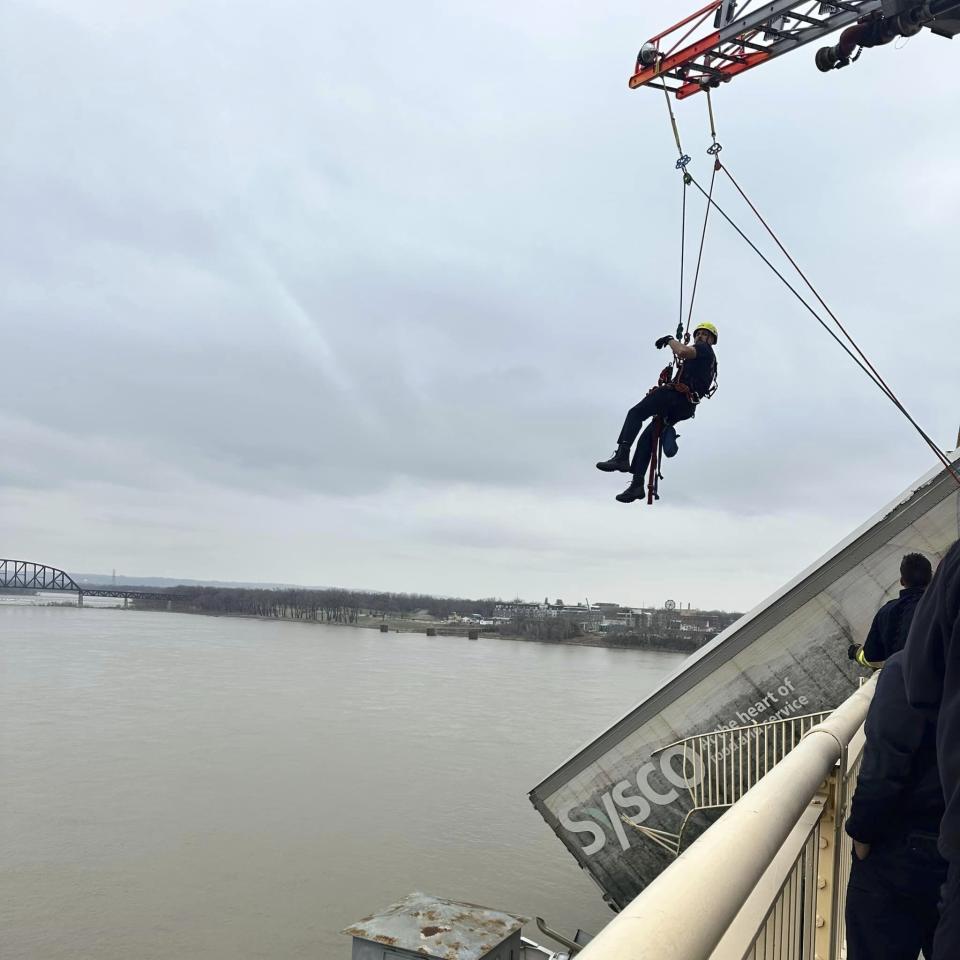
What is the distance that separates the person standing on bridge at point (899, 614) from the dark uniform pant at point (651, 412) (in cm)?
386

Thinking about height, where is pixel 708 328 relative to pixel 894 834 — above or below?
above

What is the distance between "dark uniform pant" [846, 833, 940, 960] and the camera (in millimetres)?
2781

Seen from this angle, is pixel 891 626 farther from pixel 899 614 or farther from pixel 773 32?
pixel 773 32

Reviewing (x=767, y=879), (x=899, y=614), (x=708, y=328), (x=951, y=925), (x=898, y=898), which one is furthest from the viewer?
(x=708, y=328)

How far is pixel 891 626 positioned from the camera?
543 cm

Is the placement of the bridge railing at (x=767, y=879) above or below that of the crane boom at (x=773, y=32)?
below

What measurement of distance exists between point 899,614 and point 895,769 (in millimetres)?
3000

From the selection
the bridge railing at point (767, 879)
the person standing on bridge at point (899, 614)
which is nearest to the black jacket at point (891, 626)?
the person standing on bridge at point (899, 614)

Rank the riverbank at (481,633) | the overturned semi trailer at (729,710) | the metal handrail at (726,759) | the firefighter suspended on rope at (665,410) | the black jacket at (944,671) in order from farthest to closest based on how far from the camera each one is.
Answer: the riverbank at (481,633) → the metal handrail at (726,759) → the overturned semi trailer at (729,710) → the firefighter suspended on rope at (665,410) → the black jacket at (944,671)

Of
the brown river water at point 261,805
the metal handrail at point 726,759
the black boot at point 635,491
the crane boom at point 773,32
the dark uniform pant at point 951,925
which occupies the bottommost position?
the brown river water at point 261,805

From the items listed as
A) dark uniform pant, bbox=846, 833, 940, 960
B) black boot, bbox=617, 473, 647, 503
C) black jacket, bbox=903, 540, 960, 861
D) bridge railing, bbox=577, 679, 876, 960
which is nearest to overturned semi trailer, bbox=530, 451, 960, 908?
black boot, bbox=617, 473, 647, 503

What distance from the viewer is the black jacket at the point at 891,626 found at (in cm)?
523

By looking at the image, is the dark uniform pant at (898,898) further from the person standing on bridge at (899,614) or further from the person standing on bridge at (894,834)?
the person standing on bridge at (899,614)

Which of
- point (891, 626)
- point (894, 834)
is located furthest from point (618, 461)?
point (894, 834)
